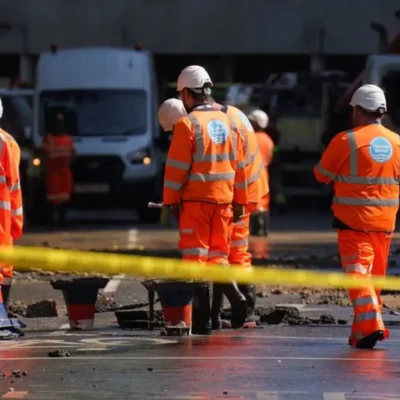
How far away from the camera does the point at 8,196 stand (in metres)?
12.2

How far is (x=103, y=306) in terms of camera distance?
14.2m

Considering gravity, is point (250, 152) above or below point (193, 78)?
below

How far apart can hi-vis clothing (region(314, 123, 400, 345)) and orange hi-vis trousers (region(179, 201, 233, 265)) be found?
0.79m

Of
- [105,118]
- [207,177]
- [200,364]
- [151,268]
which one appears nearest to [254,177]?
[207,177]

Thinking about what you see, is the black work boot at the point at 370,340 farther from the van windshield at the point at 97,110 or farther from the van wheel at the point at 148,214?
the van wheel at the point at 148,214

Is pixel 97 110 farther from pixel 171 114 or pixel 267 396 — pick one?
pixel 267 396

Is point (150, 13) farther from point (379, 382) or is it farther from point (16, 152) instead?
point (379, 382)

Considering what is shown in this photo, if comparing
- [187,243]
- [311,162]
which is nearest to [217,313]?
[187,243]

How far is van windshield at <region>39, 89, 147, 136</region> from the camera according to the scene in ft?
88.2

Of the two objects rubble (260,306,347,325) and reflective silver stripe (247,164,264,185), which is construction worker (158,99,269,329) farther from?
rubble (260,306,347,325)

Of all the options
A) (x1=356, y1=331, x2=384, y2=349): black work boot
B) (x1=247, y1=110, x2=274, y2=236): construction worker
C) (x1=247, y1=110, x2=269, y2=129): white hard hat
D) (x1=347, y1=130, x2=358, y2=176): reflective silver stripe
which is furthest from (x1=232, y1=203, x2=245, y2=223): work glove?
(x1=247, y1=110, x2=269, y2=129): white hard hat

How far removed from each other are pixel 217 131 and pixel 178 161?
0.37 m

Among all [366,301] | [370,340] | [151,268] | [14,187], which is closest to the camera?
[151,268]

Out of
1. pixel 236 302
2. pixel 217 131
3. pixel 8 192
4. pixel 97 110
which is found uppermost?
pixel 217 131
